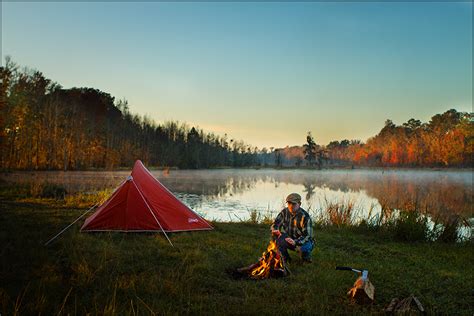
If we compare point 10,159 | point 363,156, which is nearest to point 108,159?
point 10,159

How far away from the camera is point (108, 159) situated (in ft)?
171

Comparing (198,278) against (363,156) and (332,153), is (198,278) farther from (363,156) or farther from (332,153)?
(332,153)

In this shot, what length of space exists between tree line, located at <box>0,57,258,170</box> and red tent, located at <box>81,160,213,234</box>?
2074 cm

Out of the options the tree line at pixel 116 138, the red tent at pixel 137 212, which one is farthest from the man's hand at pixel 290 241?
the tree line at pixel 116 138

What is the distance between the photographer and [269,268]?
521 cm

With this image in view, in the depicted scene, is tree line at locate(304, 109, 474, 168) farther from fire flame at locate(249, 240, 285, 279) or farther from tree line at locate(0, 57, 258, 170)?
fire flame at locate(249, 240, 285, 279)

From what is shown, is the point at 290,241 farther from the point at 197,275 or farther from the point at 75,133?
the point at 75,133

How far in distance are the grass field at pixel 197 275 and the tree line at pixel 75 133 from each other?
22.4 m

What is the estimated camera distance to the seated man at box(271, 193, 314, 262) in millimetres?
5945

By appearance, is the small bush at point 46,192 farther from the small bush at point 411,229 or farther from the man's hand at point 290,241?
the small bush at point 411,229

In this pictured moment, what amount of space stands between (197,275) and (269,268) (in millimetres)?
1054

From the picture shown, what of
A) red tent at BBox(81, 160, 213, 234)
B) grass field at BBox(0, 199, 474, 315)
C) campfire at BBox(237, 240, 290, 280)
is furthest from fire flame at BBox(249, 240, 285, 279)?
red tent at BBox(81, 160, 213, 234)

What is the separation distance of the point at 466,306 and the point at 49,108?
46.2m

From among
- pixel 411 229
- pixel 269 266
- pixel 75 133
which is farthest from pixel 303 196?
pixel 75 133
